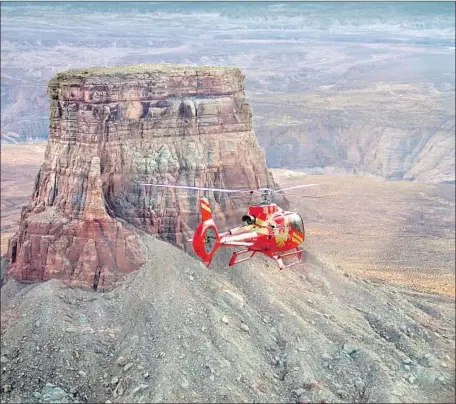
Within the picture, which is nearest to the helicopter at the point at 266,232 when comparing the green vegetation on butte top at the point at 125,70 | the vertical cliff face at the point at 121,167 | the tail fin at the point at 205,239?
the tail fin at the point at 205,239

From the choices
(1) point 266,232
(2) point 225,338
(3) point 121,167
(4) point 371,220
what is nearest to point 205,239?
(1) point 266,232

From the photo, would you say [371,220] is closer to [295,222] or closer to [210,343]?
[210,343]

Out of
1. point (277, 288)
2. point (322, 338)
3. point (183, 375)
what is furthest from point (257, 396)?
point (277, 288)

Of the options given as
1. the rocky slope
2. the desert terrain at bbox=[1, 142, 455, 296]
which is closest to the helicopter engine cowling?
the rocky slope

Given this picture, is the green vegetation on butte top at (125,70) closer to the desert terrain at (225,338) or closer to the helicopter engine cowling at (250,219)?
the desert terrain at (225,338)

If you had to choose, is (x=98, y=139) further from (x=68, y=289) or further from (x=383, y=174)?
(x=383, y=174)

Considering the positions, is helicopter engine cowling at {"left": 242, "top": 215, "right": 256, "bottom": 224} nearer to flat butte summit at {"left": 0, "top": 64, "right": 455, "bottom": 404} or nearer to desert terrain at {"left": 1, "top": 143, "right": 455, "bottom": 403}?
flat butte summit at {"left": 0, "top": 64, "right": 455, "bottom": 404}
